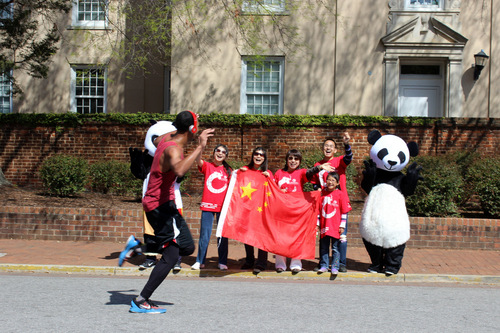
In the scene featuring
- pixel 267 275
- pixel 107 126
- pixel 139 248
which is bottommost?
pixel 267 275

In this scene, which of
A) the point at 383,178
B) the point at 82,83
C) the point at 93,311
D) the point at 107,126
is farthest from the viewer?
the point at 82,83

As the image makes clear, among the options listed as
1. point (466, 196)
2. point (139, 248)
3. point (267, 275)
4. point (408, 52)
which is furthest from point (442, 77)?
point (139, 248)

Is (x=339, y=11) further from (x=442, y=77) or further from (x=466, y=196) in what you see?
(x=466, y=196)

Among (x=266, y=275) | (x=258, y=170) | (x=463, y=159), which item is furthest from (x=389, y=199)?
(x=463, y=159)

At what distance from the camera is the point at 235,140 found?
50.3 ft

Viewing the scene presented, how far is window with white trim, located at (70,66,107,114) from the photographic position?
1925 centimetres

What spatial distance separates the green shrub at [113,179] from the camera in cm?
1212

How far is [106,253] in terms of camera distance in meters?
9.40

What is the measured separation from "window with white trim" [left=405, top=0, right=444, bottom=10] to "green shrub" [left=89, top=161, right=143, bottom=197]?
10066 mm

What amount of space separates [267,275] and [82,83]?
536 inches

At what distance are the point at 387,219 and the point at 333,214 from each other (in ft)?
2.55

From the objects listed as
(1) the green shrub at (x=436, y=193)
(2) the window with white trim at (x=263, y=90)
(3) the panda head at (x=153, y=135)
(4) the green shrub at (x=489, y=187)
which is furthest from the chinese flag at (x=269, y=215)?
(2) the window with white trim at (x=263, y=90)

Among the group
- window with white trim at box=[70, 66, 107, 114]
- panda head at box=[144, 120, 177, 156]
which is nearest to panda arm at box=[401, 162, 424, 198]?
panda head at box=[144, 120, 177, 156]

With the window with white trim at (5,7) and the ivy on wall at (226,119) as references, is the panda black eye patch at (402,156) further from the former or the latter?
the window with white trim at (5,7)
